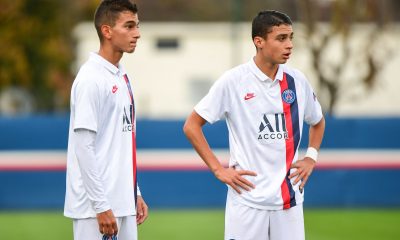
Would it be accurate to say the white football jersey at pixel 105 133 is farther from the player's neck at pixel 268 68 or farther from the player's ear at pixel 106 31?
the player's neck at pixel 268 68

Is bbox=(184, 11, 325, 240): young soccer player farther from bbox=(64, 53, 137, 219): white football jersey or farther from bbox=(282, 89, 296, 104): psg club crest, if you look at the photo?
bbox=(64, 53, 137, 219): white football jersey

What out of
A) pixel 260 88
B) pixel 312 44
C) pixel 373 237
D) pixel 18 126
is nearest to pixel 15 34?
pixel 312 44

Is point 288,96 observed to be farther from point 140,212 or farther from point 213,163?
point 140,212

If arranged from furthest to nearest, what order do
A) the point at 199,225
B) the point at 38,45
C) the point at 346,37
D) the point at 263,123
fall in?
1. the point at 38,45
2. the point at 346,37
3. the point at 199,225
4. the point at 263,123

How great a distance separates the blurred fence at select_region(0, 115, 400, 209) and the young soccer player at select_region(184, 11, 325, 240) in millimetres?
7472

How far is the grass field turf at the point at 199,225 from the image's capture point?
12.0 meters

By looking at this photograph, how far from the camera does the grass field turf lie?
39.3 feet

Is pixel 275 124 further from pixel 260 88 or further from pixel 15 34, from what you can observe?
pixel 15 34

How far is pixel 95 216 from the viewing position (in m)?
6.59

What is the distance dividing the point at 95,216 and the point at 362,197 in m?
8.78

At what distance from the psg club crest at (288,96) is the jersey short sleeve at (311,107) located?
17cm

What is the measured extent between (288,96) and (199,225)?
6.16 metres

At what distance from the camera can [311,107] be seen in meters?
7.28

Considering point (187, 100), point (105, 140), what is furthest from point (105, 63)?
point (187, 100)
